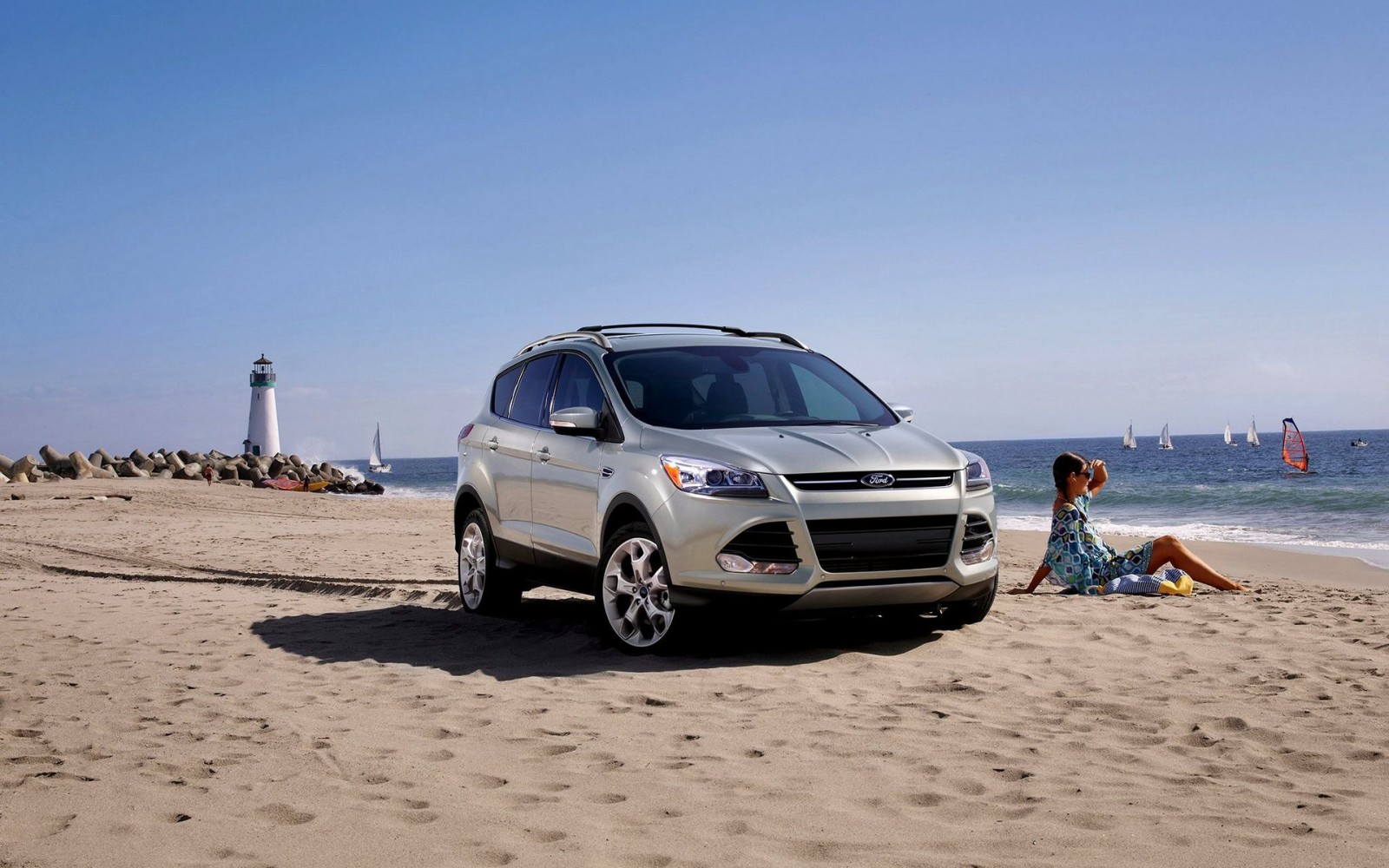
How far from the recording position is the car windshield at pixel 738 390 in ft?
23.8

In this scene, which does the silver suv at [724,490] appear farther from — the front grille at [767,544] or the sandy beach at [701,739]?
the sandy beach at [701,739]

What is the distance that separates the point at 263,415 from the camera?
69.8 meters

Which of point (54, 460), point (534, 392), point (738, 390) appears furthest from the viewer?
point (54, 460)

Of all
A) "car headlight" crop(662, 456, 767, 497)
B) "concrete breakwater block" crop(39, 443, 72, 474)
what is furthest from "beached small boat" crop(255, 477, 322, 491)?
"car headlight" crop(662, 456, 767, 497)

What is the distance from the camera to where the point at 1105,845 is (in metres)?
3.56

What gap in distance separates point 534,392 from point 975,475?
3.29m

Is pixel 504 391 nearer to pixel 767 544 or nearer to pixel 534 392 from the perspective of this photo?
pixel 534 392

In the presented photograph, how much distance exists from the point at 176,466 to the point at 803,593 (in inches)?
1939

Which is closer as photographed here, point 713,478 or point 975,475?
point 713,478

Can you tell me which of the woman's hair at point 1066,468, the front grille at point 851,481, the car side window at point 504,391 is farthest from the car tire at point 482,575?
the woman's hair at point 1066,468

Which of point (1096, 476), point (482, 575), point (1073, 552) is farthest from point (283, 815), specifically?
point (1096, 476)

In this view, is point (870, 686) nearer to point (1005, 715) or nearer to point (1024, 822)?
point (1005, 715)

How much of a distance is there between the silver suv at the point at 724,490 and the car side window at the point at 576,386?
0.01 meters

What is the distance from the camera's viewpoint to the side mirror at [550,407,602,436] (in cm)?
709
